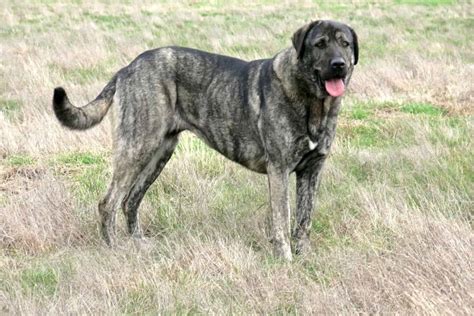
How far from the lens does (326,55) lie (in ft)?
15.1

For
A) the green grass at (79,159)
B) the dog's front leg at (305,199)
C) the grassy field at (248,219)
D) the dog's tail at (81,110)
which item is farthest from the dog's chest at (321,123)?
the green grass at (79,159)

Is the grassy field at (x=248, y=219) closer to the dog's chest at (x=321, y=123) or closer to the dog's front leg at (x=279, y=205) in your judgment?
the dog's front leg at (x=279, y=205)

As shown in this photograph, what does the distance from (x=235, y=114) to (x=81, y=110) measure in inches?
47.3

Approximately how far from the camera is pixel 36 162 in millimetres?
7031

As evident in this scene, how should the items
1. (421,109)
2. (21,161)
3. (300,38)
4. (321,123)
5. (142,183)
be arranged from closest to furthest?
(300,38), (321,123), (142,183), (21,161), (421,109)

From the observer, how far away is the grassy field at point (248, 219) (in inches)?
150

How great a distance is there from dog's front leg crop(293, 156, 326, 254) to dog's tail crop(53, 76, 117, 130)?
165cm

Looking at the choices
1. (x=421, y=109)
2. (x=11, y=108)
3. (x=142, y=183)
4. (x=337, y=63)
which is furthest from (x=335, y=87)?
(x=11, y=108)

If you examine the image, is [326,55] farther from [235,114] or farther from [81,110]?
[81,110]

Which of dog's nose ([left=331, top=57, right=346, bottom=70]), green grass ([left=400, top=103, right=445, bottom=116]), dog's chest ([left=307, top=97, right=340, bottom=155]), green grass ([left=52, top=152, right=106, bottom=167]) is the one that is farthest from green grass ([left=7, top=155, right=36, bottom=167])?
green grass ([left=400, top=103, right=445, bottom=116])

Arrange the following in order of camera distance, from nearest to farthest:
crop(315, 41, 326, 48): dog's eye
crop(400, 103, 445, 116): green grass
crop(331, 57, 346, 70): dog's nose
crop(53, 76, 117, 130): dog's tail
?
crop(331, 57, 346, 70): dog's nose < crop(315, 41, 326, 48): dog's eye < crop(53, 76, 117, 130): dog's tail < crop(400, 103, 445, 116): green grass

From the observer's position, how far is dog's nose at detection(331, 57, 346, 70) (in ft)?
14.7

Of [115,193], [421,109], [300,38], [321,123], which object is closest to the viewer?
[300,38]

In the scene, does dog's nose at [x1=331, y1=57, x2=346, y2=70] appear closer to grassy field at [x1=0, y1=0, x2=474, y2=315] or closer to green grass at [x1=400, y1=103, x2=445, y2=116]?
grassy field at [x1=0, y1=0, x2=474, y2=315]
